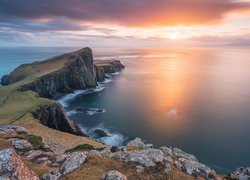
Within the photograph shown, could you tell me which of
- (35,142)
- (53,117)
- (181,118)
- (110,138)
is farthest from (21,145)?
(181,118)

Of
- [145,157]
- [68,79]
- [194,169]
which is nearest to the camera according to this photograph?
[145,157]

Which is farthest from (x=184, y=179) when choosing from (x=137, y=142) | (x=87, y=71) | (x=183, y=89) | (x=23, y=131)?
(x=87, y=71)

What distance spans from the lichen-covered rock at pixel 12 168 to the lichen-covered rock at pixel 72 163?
3.61 m

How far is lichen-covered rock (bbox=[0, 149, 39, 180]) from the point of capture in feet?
65.6

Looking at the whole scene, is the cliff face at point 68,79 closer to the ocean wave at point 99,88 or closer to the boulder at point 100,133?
the ocean wave at point 99,88

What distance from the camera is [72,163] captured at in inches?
996

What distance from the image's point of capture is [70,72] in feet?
567

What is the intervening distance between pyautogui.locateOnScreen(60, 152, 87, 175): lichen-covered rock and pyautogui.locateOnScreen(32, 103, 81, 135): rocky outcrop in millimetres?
59876

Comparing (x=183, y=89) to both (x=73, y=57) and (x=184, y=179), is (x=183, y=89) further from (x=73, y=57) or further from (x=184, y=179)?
(x=184, y=179)

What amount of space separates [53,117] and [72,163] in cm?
6407

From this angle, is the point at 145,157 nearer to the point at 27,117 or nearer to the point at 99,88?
the point at 27,117

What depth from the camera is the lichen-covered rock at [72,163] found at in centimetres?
2438

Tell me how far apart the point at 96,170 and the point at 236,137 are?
7429cm

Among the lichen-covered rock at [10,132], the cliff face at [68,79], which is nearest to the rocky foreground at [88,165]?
the lichen-covered rock at [10,132]
